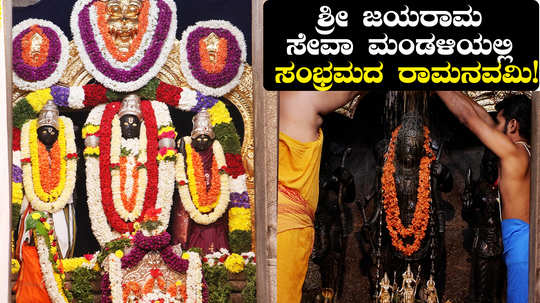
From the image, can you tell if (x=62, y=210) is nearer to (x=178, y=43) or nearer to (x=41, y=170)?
(x=41, y=170)

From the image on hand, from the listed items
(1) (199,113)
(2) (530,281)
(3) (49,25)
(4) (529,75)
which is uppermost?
(3) (49,25)

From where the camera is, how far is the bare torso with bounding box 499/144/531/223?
152 inches

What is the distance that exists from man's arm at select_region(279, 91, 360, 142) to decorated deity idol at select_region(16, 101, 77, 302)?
4.74 ft

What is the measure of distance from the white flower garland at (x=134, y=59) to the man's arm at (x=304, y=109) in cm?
83

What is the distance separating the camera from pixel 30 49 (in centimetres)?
374

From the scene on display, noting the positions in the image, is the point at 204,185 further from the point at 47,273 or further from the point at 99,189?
the point at 47,273

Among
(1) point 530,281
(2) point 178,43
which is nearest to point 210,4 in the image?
(2) point 178,43

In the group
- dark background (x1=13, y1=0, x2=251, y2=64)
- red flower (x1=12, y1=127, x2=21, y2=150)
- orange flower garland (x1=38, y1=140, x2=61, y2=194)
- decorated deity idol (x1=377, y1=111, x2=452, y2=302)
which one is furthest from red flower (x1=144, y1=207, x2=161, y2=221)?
decorated deity idol (x1=377, y1=111, x2=452, y2=302)

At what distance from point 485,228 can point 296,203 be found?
1324mm

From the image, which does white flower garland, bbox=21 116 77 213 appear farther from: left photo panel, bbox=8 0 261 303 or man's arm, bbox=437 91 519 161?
man's arm, bbox=437 91 519 161

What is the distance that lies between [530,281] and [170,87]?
282 cm

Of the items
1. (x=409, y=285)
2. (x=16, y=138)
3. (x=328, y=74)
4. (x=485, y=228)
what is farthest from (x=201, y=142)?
(x=485, y=228)

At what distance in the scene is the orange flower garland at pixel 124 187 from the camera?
12.4 ft

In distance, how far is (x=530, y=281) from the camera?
3.90m
